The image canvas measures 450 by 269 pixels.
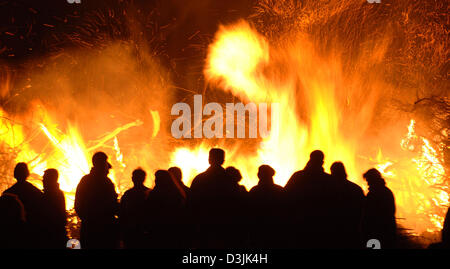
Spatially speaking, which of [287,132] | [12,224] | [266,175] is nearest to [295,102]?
[287,132]

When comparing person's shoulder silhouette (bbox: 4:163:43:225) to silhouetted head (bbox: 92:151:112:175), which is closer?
person's shoulder silhouette (bbox: 4:163:43:225)

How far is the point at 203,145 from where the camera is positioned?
45.8 feet

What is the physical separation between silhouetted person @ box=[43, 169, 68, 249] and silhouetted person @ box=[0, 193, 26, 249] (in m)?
0.25

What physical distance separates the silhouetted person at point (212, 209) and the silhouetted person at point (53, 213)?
1536mm

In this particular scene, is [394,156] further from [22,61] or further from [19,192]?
[22,61]

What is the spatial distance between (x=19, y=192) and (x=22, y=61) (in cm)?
854

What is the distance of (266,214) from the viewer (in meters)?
4.50

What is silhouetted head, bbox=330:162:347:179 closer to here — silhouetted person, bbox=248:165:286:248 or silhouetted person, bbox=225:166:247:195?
silhouetted person, bbox=248:165:286:248

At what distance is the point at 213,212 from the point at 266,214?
1.75 ft

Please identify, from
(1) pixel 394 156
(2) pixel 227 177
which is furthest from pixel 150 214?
(1) pixel 394 156

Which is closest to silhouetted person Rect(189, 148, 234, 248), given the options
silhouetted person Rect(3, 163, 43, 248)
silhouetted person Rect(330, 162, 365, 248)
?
silhouetted person Rect(330, 162, 365, 248)

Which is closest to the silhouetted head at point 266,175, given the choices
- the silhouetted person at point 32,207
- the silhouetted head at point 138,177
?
the silhouetted head at point 138,177

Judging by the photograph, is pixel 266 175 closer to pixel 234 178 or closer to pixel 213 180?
pixel 234 178

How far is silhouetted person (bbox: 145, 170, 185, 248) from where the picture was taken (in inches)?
186
